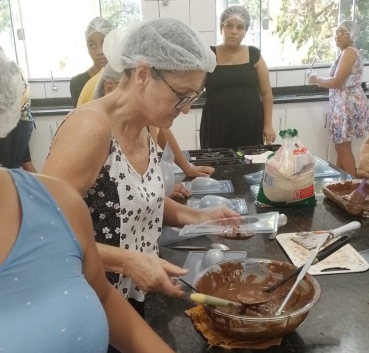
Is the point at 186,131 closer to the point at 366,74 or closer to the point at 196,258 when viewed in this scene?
the point at 366,74

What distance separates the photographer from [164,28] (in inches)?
47.4

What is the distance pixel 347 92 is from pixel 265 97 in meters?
1.03

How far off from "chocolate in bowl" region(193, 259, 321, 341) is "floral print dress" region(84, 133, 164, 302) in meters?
0.23

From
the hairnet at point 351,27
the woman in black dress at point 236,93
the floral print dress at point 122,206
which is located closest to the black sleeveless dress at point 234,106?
the woman in black dress at point 236,93

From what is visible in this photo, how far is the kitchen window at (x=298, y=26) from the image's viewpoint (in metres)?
4.20

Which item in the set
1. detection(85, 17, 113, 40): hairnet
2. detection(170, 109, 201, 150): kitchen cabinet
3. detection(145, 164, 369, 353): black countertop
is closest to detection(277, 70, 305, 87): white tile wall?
detection(170, 109, 201, 150): kitchen cabinet

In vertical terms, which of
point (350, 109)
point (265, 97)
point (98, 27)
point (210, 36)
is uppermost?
point (98, 27)

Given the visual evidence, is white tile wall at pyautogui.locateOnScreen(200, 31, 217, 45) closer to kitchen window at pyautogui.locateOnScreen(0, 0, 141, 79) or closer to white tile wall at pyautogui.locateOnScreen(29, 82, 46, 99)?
kitchen window at pyautogui.locateOnScreen(0, 0, 141, 79)

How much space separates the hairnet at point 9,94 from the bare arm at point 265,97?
94.9 inches

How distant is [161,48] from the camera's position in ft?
3.83

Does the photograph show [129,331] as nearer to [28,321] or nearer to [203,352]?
[203,352]

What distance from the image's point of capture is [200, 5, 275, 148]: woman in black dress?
2941 millimetres

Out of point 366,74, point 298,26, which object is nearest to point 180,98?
point 298,26

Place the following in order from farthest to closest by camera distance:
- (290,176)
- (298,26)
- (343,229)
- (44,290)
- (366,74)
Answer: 1. (366,74)
2. (298,26)
3. (290,176)
4. (343,229)
5. (44,290)
